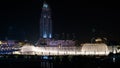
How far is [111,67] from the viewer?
73312mm

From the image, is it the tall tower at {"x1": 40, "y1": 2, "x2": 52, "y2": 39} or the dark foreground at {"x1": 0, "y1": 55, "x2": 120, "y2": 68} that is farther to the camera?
the tall tower at {"x1": 40, "y1": 2, "x2": 52, "y2": 39}

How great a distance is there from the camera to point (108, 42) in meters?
141

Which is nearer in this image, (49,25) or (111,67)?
(111,67)

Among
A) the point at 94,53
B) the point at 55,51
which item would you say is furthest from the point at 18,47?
the point at 94,53

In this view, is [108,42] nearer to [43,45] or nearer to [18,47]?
[43,45]

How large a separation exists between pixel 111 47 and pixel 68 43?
1549cm

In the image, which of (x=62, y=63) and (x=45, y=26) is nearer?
(x=62, y=63)

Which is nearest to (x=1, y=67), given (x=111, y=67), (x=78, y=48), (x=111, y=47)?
(x=111, y=67)

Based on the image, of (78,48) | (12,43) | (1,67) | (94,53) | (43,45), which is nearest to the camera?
(1,67)

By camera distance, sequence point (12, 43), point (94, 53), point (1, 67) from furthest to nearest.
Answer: point (12, 43), point (94, 53), point (1, 67)

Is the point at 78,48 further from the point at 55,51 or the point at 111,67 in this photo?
the point at 111,67

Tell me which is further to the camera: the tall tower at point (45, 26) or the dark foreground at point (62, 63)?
the tall tower at point (45, 26)

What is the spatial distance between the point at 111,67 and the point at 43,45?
65944 mm

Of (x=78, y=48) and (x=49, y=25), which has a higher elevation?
(x=49, y=25)
